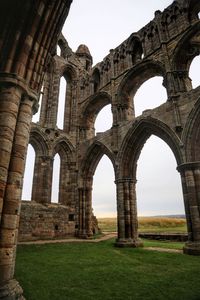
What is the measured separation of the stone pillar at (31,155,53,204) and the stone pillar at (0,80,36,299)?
882 cm

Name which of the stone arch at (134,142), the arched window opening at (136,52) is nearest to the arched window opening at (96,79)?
the arched window opening at (136,52)

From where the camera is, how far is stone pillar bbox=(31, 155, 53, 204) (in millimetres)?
11917

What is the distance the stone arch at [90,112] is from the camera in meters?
14.9

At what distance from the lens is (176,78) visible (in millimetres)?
10156

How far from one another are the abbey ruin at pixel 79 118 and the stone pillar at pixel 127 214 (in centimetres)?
5

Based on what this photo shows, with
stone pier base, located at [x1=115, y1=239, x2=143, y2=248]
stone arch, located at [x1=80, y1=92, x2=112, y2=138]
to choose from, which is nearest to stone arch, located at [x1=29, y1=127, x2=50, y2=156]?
stone arch, located at [x1=80, y1=92, x2=112, y2=138]

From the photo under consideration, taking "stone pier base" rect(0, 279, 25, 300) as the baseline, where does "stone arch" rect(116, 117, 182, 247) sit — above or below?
above

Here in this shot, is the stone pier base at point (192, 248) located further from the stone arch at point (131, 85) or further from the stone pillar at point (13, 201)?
the stone arch at point (131, 85)

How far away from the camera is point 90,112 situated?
15508mm

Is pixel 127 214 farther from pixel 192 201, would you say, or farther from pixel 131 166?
pixel 192 201

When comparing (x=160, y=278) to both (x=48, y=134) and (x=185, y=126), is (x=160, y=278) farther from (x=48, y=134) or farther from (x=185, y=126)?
(x=48, y=134)

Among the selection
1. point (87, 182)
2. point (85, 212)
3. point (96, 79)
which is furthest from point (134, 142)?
point (96, 79)

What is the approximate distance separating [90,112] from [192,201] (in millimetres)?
9868

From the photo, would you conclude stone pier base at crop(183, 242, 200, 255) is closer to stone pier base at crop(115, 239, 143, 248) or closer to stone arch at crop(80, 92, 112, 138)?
stone pier base at crop(115, 239, 143, 248)
